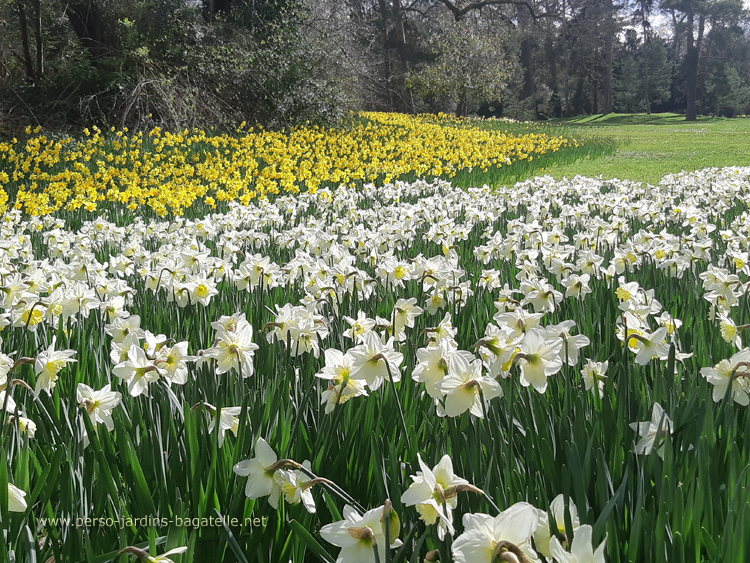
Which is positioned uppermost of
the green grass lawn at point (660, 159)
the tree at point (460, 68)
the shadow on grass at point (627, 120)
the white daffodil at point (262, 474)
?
the tree at point (460, 68)

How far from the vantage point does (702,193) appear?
6.65m

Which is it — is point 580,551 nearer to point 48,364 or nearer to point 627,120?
point 48,364

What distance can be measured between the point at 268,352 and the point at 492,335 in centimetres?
95

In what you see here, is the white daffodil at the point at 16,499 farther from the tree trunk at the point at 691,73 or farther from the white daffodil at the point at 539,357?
the tree trunk at the point at 691,73

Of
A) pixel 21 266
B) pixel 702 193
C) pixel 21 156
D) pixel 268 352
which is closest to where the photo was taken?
pixel 268 352

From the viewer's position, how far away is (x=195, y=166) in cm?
978

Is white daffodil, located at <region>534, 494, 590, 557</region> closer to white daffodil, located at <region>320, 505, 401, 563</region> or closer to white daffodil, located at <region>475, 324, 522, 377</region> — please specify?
white daffodil, located at <region>320, 505, 401, 563</region>

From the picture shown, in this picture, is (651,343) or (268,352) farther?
(268,352)

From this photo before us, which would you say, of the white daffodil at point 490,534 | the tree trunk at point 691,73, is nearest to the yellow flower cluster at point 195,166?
the white daffodil at point 490,534

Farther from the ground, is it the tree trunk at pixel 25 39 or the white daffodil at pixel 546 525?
the tree trunk at pixel 25 39

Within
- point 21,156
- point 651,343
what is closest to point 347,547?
point 651,343

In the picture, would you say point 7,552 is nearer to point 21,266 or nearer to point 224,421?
point 224,421

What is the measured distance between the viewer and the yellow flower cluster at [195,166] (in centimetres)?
684

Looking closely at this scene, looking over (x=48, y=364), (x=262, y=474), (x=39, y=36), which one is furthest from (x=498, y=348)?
(x=39, y=36)
